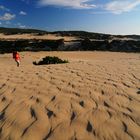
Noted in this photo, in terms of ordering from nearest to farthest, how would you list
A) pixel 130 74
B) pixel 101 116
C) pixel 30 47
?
pixel 101 116 < pixel 130 74 < pixel 30 47

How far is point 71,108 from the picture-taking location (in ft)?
15.7

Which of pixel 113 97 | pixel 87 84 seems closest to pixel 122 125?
pixel 113 97

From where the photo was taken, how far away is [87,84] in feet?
21.2

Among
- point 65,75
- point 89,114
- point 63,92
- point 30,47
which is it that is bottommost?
point 30,47

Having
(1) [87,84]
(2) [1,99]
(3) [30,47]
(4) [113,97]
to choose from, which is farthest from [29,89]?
(3) [30,47]

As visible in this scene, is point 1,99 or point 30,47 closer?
point 1,99

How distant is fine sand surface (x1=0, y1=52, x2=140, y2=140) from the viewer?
388cm

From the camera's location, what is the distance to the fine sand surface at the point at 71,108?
3885 mm

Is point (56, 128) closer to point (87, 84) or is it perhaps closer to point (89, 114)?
point (89, 114)

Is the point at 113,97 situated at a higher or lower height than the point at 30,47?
higher

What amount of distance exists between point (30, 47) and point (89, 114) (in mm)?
28613

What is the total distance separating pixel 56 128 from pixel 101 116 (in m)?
0.81

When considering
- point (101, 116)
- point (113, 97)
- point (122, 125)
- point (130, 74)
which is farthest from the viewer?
point (130, 74)

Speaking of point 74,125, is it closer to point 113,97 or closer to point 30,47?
point 113,97
